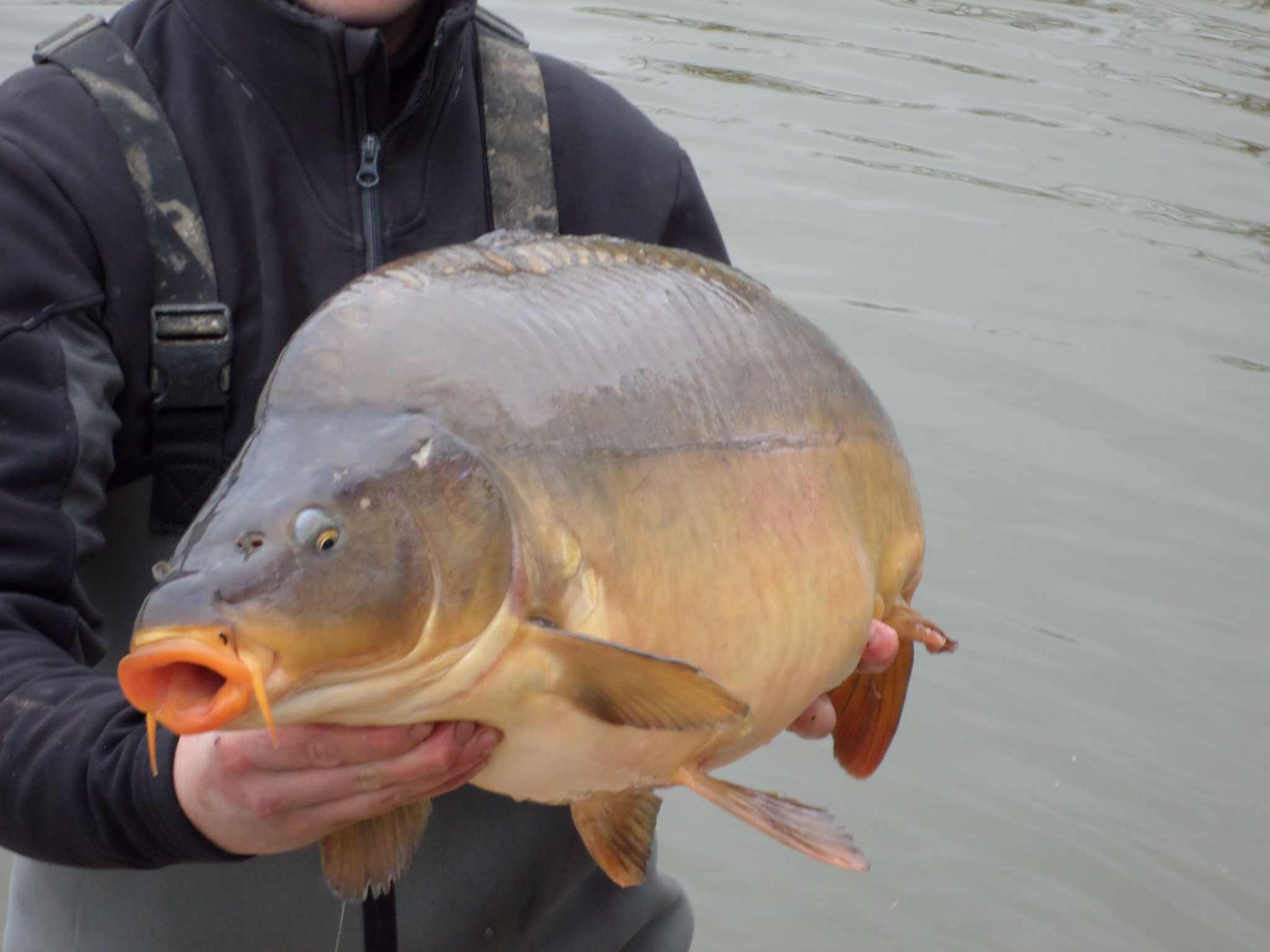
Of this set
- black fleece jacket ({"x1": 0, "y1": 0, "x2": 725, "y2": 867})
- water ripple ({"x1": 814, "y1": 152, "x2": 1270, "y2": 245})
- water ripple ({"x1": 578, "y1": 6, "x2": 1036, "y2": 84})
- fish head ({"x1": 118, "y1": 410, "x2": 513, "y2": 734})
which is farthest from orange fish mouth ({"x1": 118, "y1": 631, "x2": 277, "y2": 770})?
water ripple ({"x1": 578, "y1": 6, "x2": 1036, "y2": 84})

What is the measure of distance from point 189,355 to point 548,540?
2.11ft

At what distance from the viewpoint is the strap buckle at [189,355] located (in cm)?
173

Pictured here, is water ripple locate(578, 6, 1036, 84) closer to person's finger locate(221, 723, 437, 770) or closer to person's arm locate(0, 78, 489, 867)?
person's arm locate(0, 78, 489, 867)

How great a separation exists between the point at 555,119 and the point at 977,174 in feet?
16.0

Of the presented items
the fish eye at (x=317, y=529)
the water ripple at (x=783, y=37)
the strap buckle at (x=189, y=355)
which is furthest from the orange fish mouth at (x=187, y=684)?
the water ripple at (x=783, y=37)

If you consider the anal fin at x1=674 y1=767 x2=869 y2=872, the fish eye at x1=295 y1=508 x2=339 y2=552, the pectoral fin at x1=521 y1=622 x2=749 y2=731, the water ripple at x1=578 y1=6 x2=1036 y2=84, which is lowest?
the water ripple at x1=578 y1=6 x2=1036 y2=84

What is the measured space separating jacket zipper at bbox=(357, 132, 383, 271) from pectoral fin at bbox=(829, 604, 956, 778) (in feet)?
2.64

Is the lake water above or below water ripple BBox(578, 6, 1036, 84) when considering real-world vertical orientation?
below

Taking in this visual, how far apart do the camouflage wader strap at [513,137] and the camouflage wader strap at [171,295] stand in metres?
0.40

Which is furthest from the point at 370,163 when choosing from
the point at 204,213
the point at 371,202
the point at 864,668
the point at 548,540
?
the point at 864,668

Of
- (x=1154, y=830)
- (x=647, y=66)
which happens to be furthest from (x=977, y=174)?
(x=1154, y=830)

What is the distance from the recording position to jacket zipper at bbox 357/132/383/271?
188 centimetres

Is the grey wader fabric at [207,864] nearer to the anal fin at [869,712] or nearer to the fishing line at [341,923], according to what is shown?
the fishing line at [341,923]

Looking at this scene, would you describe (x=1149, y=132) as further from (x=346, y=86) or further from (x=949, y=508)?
(x=346, y=86)
